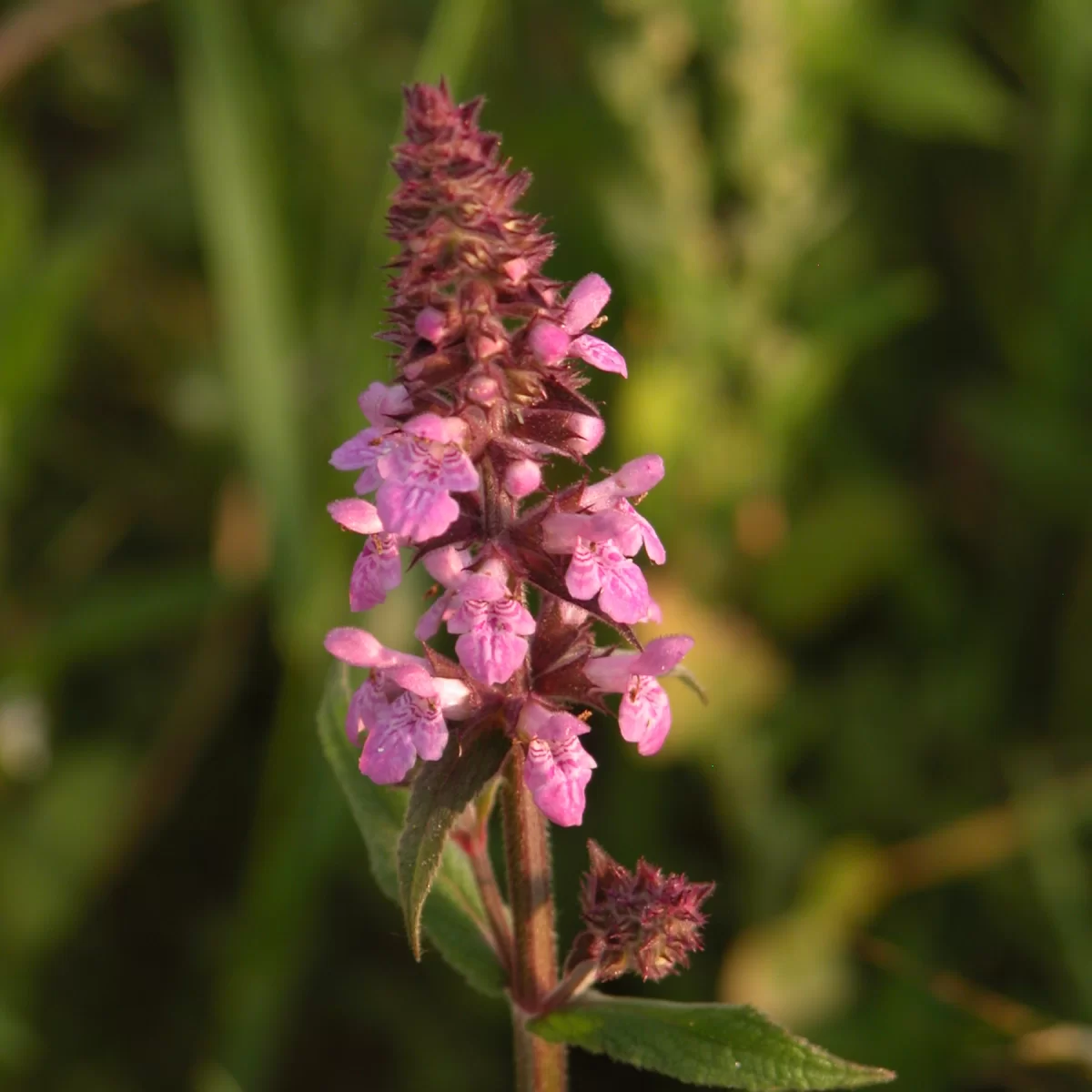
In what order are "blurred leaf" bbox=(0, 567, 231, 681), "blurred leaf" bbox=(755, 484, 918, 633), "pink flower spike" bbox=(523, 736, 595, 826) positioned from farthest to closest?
"blurred leaf" bbox=(755, 484, 918, 633) → "blurred leaf" bbox=(0, 567, 231, 681) → "pink flower spike" bbox=(523, 736, 595, 826)

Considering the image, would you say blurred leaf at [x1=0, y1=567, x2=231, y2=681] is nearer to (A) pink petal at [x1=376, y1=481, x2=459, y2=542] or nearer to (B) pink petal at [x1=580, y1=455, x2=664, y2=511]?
(B) pink petal at [x1=580, y1=455, x2=664, y2=511]

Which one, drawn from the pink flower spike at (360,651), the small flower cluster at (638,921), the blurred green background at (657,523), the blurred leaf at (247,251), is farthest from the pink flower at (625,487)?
the blurred leaf at (247,251)

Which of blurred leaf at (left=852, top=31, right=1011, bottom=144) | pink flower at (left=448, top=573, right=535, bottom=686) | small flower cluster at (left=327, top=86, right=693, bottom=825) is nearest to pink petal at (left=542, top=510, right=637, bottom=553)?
small flower cluster at (left=327, top=86, right=693, bottom=825)

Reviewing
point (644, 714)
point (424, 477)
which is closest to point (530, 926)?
point (644, 714)

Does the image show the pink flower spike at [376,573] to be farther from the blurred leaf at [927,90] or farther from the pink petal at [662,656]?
the blurred leaf at [927,90]

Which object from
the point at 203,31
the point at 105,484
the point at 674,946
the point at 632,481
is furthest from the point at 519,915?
the point at 203,31

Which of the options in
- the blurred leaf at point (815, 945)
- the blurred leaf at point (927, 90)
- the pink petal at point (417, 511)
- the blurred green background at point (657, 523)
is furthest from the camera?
the blurred leaf at point (927, 90)

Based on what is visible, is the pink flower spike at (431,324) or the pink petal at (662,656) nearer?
the pink flower spike at (431,324)
